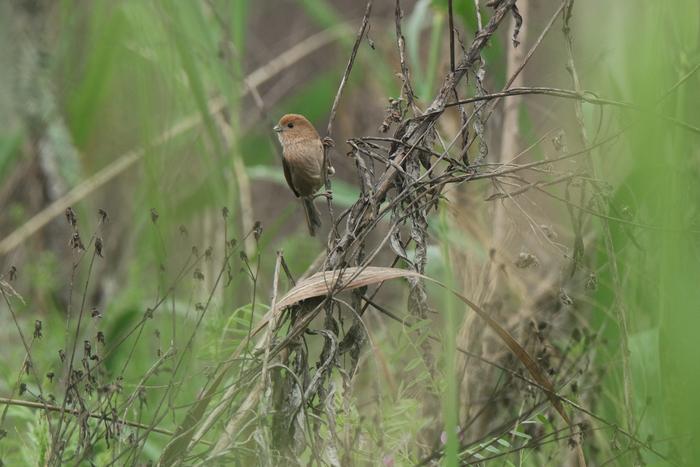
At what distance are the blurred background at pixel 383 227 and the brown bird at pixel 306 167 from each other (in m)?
0.17

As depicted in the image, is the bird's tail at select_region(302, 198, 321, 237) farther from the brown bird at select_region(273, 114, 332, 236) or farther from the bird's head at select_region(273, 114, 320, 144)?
the bird's head at select_region(273, 114, 320, 144)

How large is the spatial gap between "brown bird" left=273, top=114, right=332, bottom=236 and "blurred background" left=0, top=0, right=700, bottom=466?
174 mm

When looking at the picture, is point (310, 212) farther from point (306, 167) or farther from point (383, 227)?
point (383, 227)

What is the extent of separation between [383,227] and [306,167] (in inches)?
126

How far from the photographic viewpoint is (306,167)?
306 centimetres

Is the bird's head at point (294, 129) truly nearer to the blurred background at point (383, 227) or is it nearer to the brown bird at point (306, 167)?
the brown bird at point (306, 167)

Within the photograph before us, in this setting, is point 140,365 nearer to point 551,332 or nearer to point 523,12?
point 551,332

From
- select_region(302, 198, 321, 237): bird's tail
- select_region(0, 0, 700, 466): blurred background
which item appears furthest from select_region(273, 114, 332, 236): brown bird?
select_region(0, 0, 700, 466): blurred background

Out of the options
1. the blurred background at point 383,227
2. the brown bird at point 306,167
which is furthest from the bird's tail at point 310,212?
the blurred background at point 383,227

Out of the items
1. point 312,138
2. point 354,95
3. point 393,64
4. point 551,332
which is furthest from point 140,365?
point 354,95

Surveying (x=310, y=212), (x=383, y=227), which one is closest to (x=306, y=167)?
(x=310, y=212)

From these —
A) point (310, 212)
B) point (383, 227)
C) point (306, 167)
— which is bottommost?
point (383, 227)

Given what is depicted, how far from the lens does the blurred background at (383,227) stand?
5.59 feet

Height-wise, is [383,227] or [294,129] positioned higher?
[294,129]
